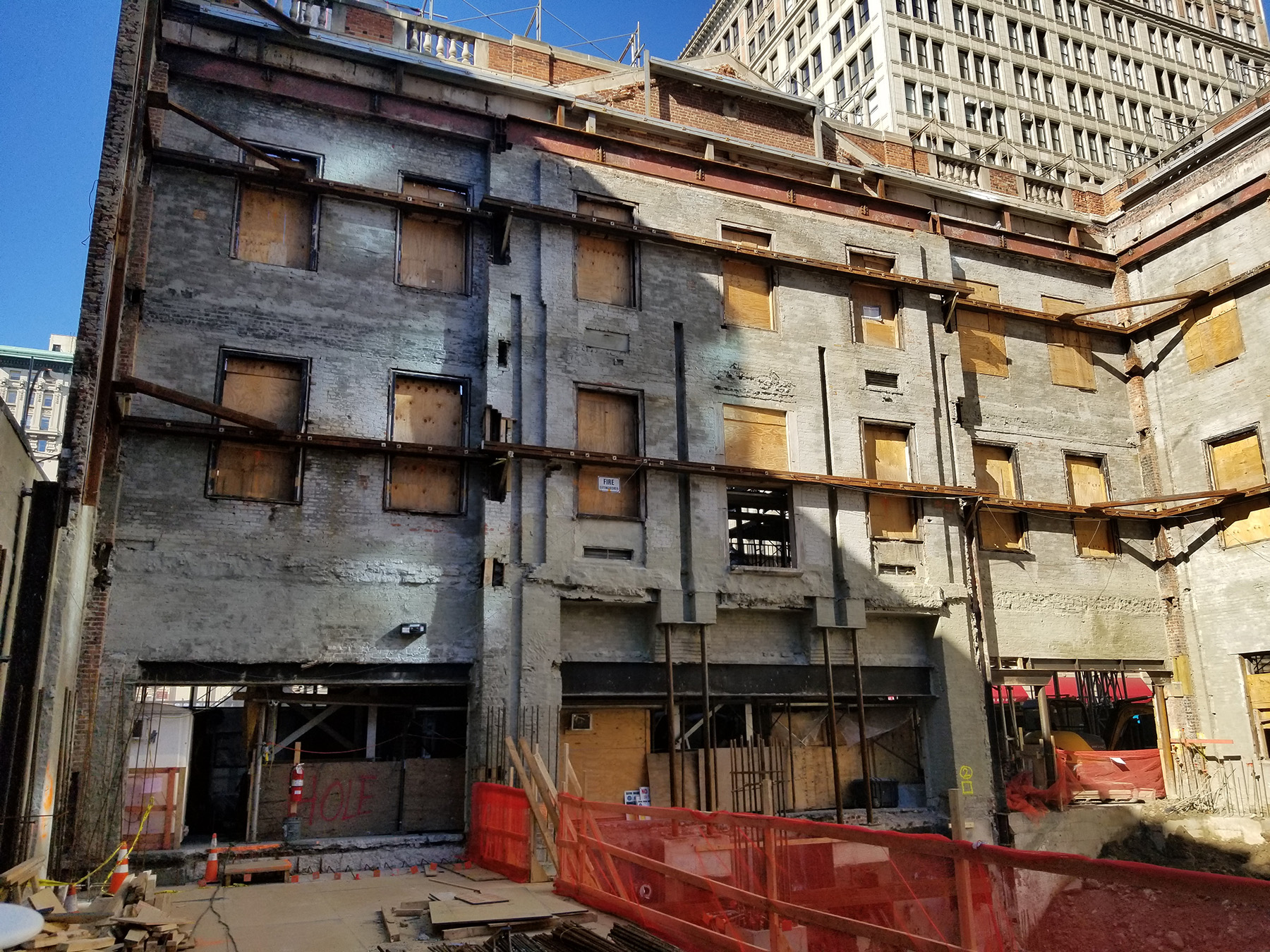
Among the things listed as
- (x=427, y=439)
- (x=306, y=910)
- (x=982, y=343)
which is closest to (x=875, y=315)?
(x=982, y=343)

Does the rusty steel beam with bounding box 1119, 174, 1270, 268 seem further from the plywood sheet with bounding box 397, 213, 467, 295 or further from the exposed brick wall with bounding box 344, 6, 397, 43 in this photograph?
the exposed brick wall with bounding box 344, 6, 397, 43

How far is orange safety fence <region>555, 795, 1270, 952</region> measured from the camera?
4695mm

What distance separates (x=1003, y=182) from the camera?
26.8m

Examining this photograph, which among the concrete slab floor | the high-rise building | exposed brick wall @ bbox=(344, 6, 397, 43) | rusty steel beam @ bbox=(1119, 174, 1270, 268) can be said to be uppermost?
the high-rise building

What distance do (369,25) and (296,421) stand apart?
8837 millimetres

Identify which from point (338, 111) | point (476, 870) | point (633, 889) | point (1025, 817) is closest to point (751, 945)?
point (633, 889)

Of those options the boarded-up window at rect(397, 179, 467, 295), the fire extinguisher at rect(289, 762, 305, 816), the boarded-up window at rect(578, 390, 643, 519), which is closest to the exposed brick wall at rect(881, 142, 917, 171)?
the boarded-up window at rect(578, 390, 643, 519)

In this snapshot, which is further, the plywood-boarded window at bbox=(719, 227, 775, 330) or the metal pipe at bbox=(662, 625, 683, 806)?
the plywood-boarded window at bbox=(719, 227, 775, 330)

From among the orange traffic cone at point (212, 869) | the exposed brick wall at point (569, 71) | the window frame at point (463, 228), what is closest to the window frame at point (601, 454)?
the window frame at point (463, 228)

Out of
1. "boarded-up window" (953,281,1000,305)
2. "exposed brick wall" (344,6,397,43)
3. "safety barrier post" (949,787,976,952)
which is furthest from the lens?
"boarded-up window" (953,281,1000,305)

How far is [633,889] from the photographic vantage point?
10328 mm

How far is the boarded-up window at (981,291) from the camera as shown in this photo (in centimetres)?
2469

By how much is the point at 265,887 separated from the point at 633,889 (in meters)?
5.97

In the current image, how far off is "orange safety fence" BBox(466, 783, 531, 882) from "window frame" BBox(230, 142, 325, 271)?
10270mm
